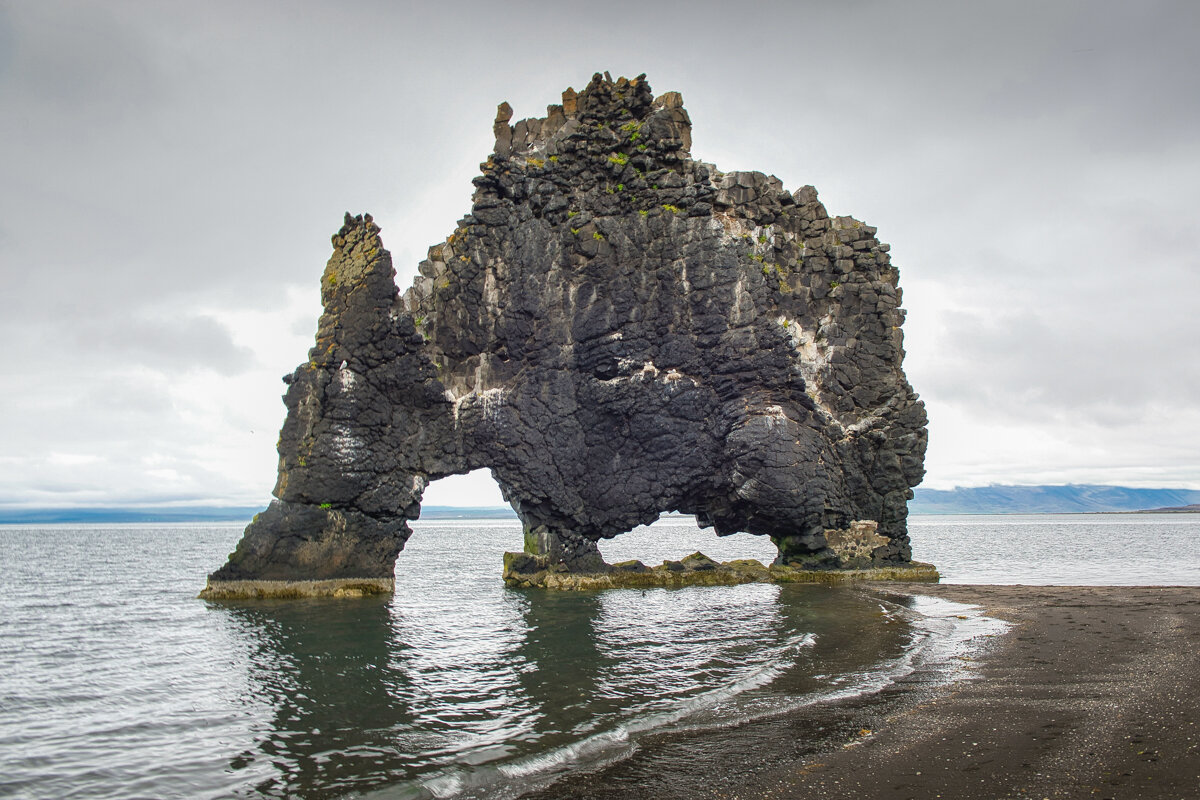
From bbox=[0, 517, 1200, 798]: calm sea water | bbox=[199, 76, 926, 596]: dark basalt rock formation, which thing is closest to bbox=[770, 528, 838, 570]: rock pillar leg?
bbox=[199, 76, 926, 596]: dark basalt rock formation

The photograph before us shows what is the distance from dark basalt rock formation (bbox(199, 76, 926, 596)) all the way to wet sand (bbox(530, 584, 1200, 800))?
69.4ft

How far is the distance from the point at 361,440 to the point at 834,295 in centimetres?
2431

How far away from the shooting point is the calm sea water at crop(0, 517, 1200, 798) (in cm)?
1151

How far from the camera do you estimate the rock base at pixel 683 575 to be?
122 ft

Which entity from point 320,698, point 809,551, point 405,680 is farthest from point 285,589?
point 809,551

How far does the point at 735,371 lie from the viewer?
1467 inches

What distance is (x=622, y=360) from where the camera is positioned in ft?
122

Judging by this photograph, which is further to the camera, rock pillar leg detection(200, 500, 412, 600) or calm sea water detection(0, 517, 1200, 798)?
rock pillar leg detection(200, 500, 412, 600)

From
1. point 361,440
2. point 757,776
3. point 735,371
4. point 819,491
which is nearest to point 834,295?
point 735,371

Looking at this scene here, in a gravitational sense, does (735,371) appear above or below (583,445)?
above

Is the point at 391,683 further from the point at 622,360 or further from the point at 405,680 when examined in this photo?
the point at 622,360

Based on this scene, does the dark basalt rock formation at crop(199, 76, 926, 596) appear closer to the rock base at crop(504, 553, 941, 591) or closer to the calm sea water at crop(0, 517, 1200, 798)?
the rock base at crop(504, 553, 941, 591)

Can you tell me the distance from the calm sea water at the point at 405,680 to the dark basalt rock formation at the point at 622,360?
5358 millimetres

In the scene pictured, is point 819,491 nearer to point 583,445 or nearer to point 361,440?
point 583,445
